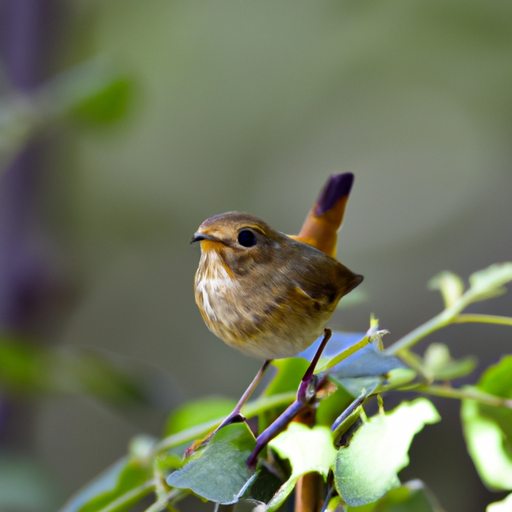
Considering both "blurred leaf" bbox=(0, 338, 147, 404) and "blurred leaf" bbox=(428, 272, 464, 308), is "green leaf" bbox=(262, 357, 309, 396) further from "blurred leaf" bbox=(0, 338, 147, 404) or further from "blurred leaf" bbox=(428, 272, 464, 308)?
"blurred leaf" bbox=(0, 338, 147, 404)

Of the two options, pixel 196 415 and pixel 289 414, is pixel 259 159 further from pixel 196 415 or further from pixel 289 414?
pixel 289 414

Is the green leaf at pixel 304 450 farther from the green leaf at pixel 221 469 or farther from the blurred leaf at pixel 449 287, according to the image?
the blurred leaf at pixel 449 287

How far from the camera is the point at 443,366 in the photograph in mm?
368

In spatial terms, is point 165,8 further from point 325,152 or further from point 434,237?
point 434,237

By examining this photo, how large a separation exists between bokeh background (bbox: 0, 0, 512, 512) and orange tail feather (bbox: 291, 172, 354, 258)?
1.42 meters

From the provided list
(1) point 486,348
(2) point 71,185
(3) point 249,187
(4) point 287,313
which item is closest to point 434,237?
(1) point 486,348

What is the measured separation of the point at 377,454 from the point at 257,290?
80 millimetres

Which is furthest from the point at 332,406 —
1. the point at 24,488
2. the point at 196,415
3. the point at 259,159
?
the point at 259,159

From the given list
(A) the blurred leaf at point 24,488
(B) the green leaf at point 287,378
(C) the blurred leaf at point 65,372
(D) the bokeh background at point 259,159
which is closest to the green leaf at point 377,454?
(B) the green leaf at point 287,378

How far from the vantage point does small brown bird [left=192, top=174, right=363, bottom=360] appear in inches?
9.0

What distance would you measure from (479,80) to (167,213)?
1.23 metres

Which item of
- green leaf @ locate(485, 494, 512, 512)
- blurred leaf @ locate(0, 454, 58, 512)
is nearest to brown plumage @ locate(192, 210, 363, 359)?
green leaf @ locate(485, 494, 512, 512)

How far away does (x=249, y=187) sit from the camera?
2002mm

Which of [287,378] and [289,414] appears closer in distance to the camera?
[289,414]
